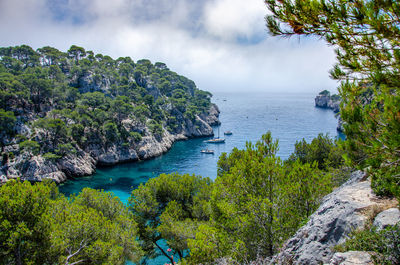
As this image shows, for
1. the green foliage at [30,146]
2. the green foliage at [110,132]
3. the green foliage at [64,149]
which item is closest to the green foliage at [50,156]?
the green foliage at [64,149]

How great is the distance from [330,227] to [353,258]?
2258 millimetres

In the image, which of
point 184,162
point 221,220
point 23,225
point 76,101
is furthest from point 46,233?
point 76,101

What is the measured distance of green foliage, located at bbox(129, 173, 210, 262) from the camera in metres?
16.2

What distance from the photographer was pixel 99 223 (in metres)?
14.4

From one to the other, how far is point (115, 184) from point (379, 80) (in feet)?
146

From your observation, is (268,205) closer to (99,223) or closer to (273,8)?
(273,8)

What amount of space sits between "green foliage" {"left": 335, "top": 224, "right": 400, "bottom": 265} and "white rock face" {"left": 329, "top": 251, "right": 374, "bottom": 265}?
0.58 feet

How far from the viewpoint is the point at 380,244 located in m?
5.32

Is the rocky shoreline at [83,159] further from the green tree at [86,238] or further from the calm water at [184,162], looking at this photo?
the green tree at [86,238]

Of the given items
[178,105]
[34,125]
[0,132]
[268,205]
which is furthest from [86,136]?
[268,205]

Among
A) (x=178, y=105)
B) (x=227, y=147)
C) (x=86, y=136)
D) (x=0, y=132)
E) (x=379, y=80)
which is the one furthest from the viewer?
(x=178, y=105)

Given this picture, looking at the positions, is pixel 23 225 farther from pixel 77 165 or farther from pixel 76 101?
pixel 76 101

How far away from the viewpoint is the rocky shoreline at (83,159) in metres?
37.9

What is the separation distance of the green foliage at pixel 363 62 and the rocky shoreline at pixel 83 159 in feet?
148
